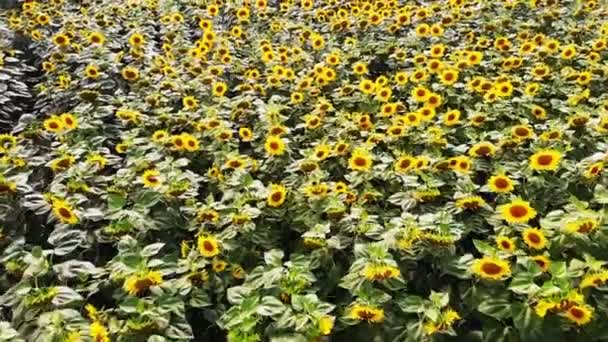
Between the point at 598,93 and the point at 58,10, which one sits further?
the point at 58,10

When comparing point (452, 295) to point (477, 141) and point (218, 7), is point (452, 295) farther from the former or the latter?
point (218, 7)

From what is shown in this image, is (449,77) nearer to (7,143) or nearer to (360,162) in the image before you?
(360,162)

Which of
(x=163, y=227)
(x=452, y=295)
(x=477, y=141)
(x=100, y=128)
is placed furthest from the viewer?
(x=100, y=128)

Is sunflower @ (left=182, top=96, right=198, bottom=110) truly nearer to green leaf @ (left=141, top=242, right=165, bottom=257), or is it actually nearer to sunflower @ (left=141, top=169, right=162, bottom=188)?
sunflower @ (left=141, top=169, right=162, bottom=188)

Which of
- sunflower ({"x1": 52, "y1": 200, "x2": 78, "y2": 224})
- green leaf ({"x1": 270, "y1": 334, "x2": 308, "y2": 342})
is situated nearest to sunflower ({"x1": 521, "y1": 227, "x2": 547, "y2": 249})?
green leaf ({"x1": 270, "y1": 334, "x2": 308, "y2": 342})

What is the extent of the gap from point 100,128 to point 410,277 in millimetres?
1570

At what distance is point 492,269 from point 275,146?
3.39ft

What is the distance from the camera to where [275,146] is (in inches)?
93.8

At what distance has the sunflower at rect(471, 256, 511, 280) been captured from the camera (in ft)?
5.33

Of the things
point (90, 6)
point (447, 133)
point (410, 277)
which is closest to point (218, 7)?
point (90, 6)

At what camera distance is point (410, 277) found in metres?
1.80

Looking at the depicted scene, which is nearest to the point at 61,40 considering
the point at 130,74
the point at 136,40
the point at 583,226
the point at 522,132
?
the point at 136,40

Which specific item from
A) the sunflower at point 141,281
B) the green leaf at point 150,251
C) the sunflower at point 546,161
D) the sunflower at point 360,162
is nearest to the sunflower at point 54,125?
the green leaf at point 150,251

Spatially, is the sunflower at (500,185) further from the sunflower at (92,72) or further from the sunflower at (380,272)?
the sunflower at (92,72)
